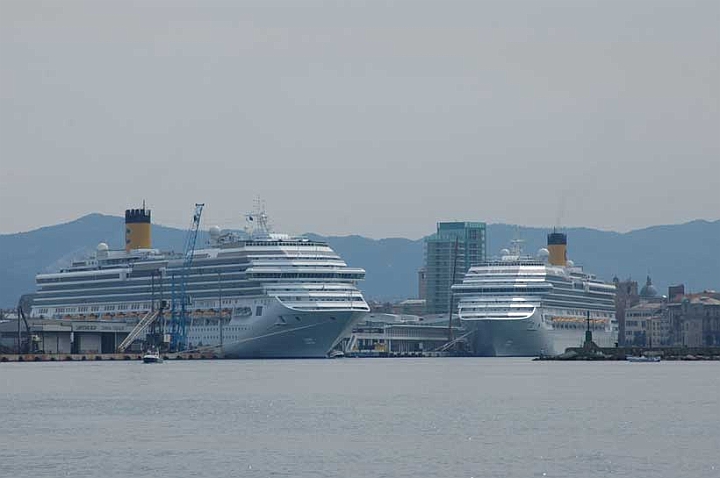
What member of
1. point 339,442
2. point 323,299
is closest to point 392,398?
point 339,442

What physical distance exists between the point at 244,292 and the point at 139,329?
614 inches

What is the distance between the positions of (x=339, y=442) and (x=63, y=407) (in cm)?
2380

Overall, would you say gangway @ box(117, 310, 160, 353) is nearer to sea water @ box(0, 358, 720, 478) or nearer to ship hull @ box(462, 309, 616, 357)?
ship hull @ box(462, 309, 616, 357)

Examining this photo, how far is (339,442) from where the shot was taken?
6303 cm

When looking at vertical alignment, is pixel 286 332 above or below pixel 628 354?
above

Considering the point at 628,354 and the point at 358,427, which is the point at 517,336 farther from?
the point at 358,427

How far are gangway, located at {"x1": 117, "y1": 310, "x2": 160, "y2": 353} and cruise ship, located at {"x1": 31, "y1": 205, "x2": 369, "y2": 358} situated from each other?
39.5 inches

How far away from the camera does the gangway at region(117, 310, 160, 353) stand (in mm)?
171500

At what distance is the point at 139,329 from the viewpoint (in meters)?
173

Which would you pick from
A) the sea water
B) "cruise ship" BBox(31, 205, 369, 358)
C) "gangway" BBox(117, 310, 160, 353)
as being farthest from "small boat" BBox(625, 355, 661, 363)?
the sea water

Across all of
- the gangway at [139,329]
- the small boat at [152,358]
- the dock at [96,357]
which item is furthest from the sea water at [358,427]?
the gangway at [139,329]

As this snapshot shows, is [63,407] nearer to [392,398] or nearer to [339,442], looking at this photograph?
[392,398]

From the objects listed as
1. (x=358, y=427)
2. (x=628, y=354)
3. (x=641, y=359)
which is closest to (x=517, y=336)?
(x=628, y=354)

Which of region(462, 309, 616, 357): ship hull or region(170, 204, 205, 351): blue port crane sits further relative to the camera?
region(462, 309, 616, 357): ship hull
